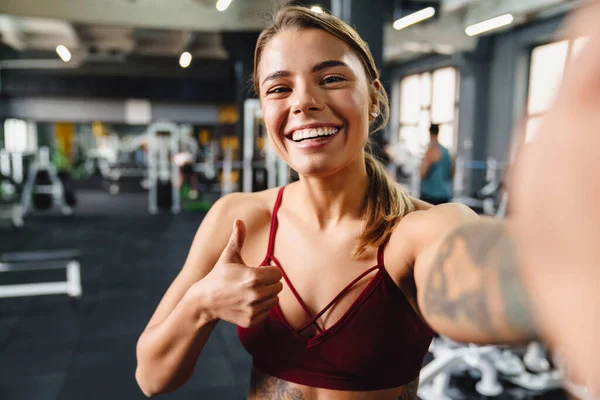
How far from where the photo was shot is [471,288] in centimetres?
48

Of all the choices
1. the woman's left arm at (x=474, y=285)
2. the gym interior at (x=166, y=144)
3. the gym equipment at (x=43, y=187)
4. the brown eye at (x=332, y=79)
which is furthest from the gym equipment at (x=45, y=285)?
the gym equipment at (x=43, y=187)

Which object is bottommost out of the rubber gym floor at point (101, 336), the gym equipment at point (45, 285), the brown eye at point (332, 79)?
the rubber gym floor at point (101, 336)

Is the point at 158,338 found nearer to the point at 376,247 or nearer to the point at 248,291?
the point at 248,291

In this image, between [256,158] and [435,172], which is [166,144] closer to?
[256,158]

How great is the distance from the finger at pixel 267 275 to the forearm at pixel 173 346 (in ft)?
0.43

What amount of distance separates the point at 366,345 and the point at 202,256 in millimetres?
379

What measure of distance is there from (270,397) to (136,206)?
9.04 meters

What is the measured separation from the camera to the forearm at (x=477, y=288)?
39 cm

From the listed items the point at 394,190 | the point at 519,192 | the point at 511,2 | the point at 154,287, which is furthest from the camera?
the point at 511,2

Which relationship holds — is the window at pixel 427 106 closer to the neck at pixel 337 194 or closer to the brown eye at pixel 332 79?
the neck at pixel 337 194

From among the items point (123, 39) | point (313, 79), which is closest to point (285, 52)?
point (313, 79)

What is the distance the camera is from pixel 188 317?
752 mm

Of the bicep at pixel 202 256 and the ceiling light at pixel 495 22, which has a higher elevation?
the ceiling light at pixel 495 22

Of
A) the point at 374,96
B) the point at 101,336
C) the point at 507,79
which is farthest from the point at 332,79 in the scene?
the point at 507,79
